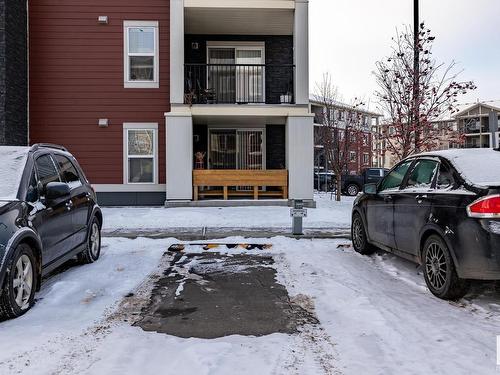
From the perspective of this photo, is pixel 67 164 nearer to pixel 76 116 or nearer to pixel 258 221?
pixel 258 221

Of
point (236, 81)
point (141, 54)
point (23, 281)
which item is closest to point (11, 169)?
point (23, 281)

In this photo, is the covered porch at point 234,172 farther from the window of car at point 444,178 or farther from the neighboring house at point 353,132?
the window of car at point 444,178

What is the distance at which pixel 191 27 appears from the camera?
52.1 feet

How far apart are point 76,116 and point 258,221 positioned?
7.81 meters

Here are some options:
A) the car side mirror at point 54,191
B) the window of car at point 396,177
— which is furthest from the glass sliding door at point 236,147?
the car side mirror at point 54,191

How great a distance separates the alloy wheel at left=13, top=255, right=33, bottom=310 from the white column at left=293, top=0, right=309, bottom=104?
10999 mm

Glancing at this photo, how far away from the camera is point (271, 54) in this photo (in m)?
16.7

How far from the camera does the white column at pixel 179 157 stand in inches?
540

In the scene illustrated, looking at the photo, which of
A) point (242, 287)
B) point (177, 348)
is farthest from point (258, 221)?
point (177, 348)

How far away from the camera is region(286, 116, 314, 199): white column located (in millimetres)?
14008

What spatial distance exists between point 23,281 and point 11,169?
130 cm

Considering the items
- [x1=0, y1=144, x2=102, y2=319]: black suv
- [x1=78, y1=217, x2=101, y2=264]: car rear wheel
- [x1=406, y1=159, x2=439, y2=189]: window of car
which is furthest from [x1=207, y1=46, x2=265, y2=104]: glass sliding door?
[x1=406, y1=159, x2=439, y2=189]: window of car

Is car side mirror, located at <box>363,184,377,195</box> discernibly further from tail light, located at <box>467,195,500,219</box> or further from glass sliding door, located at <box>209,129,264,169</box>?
glass sliding door, located at <box>209,129,264,169</box>

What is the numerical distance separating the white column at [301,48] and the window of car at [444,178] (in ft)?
30.7
